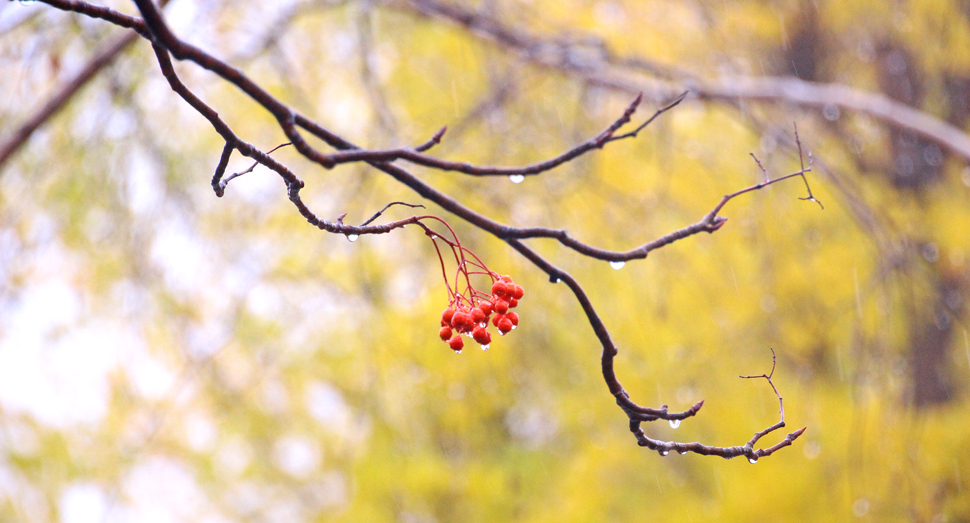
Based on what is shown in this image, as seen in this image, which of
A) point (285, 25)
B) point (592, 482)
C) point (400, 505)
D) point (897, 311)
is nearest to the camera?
point (285, 25)

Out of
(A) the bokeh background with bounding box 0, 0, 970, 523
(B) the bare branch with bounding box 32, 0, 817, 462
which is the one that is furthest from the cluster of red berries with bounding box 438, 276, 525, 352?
(A) the bokeh background with bounding box 0, 0, 970, 523

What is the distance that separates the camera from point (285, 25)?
233cm

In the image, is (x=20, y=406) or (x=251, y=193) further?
(x=20, y=406)

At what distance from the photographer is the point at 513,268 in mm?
2588

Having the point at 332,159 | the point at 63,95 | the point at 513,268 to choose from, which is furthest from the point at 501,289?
the point at 513,268

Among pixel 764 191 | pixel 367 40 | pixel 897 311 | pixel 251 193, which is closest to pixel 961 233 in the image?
pixel 897 311

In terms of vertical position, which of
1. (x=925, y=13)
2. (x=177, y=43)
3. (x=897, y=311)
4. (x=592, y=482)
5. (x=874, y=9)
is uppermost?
(x=874, y=9)

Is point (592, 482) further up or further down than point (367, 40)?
further down

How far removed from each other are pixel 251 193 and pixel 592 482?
2253 millimetres

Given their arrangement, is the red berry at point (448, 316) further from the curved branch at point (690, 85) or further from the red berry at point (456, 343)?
the curved branch at point (690, 85)

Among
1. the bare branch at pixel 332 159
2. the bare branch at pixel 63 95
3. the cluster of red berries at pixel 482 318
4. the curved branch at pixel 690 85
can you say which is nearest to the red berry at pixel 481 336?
the cluster of red berries at pixel 482 318

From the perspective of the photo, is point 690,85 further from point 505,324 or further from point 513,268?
point 505,324

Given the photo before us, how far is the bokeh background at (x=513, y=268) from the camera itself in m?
2.50

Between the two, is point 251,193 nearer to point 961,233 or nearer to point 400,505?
point 400,505
